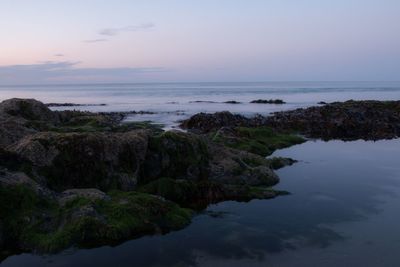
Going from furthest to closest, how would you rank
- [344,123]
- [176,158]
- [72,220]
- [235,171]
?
[344,123]
[235,171]
[176,158]
[72,220]

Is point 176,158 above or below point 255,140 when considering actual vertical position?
above

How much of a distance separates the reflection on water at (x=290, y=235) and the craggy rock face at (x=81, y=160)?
3.72 m

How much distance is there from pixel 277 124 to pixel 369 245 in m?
31.9

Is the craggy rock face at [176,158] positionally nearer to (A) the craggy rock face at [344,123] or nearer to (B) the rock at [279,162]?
(B) the rock at [279,162]

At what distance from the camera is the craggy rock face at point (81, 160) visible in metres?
16.0

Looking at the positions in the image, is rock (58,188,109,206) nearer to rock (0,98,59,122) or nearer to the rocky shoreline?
the rocky shoreline

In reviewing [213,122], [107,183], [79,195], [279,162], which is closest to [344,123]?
[213,122]

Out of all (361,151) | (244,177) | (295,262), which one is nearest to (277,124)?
(361,151)

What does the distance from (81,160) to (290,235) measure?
787cm

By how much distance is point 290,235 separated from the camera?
13922mm

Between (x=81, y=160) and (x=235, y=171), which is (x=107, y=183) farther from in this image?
(x=235, y=171)

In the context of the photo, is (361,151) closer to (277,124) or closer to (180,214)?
(277,124)

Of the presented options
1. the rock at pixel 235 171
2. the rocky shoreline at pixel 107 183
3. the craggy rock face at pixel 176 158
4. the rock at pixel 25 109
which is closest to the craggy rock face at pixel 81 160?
the rocky shoreline at pixel 107 183

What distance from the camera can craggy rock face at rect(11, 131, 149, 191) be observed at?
15961 mm
